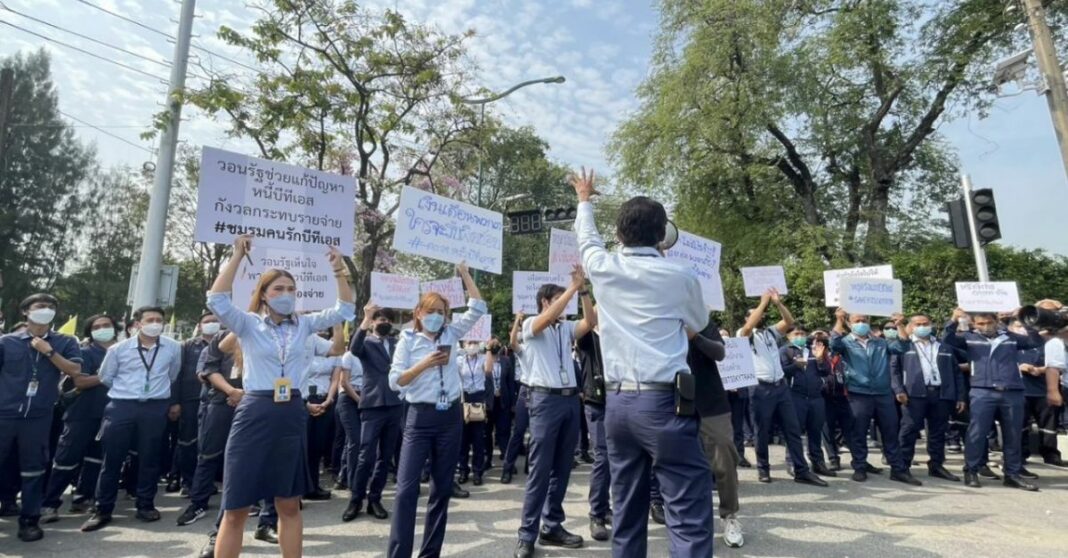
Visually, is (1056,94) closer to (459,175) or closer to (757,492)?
(757,492)

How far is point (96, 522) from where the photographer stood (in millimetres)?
5621

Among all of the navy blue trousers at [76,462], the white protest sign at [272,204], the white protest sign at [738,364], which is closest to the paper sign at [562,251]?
the white protest sign at [272,204]

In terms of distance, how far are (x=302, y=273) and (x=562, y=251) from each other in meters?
2.48

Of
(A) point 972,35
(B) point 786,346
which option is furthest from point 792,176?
(B) point 786,346

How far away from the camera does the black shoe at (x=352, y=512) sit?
5.84 m

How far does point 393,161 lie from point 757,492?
33.2 feet

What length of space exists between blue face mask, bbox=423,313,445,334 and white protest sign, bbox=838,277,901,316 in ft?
19.3

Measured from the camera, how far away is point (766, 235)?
19.0 meters

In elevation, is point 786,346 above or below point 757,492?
above

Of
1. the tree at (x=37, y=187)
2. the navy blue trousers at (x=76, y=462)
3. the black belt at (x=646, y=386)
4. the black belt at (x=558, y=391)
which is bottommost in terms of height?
the navy blue trousers at (x=76, y=462)

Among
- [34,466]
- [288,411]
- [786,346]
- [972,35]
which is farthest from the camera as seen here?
[972,35]

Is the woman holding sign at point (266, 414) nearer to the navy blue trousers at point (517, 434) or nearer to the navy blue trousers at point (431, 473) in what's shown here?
the navy blue trousers at point (431, 473)

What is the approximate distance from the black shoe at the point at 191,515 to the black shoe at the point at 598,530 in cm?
374

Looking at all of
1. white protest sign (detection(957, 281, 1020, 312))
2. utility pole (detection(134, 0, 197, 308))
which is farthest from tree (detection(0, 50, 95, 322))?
white protest sign (detection(957, 281, 1020, 312))
